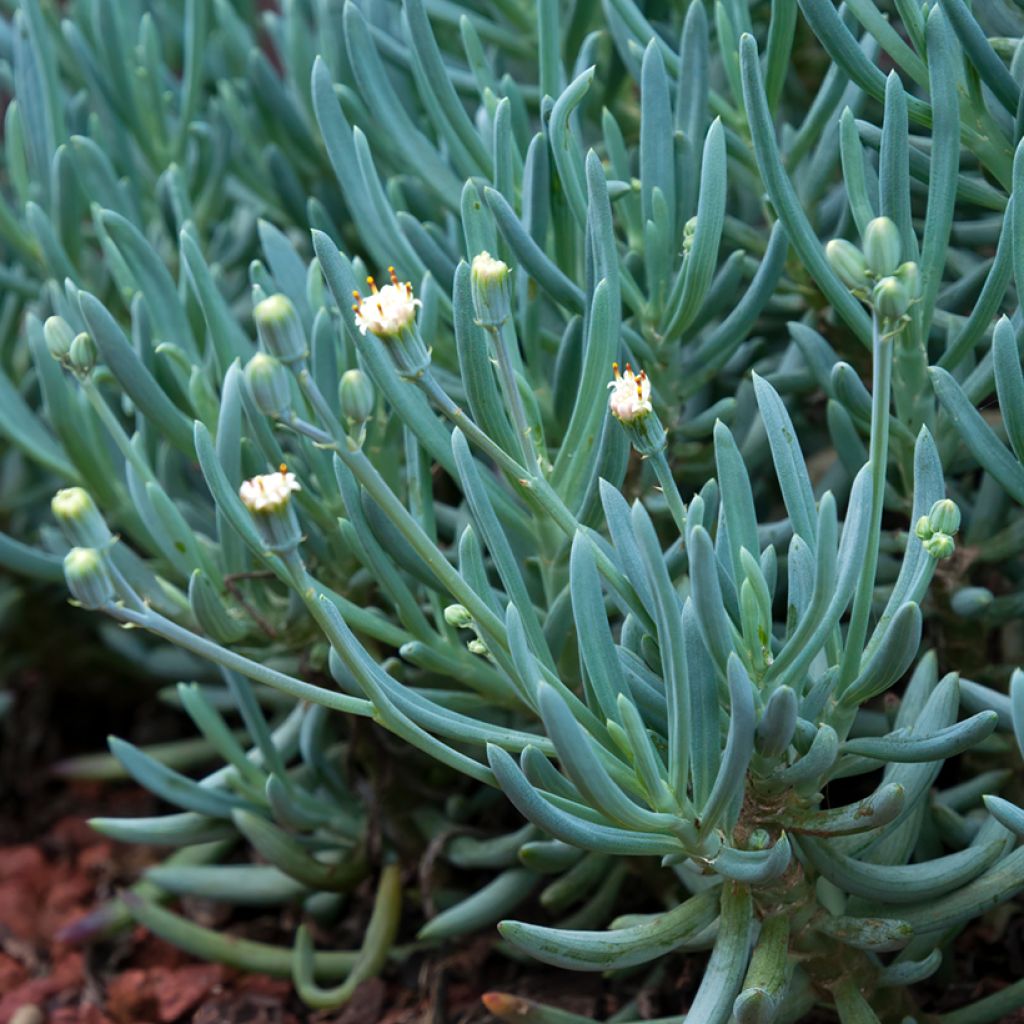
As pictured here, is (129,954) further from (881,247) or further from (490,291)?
(881,247)

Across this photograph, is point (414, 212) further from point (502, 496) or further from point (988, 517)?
point (988, 517)

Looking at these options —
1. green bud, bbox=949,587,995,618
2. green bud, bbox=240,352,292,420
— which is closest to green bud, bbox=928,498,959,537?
green bud, bbox=949,587,995,618

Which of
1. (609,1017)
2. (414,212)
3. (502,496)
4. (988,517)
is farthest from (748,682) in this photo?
(414,212)

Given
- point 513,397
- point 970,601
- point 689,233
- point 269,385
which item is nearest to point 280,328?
point 269,385

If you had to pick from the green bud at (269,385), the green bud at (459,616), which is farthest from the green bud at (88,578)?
the green bud at (459,616)

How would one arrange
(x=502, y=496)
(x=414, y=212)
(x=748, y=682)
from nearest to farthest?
(x=748, y=682)
(x=502, y=496)
(x=414, y=212)

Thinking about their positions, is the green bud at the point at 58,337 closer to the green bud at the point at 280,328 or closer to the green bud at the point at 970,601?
the green bud at the point at 280,328

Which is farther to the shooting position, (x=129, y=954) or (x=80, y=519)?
(x=129, y=954)
